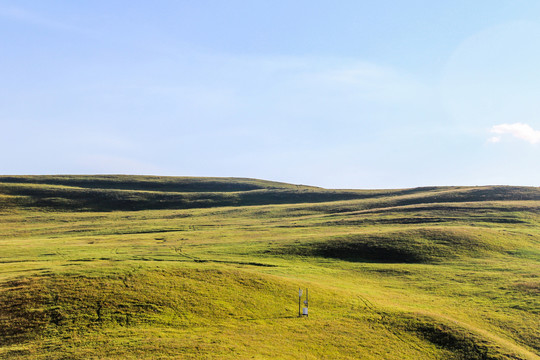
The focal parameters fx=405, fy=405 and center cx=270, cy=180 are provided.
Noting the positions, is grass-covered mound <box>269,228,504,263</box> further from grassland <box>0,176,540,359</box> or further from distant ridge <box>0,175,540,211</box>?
distant ridge <box>0,175,540,211</box>

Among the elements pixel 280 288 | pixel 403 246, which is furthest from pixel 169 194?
pixel 280 288

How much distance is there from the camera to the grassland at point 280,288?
113ft

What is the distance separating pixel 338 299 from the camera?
46250mm

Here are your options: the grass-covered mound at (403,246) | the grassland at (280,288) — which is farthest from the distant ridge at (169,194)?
the grass-covered mound at (403,246)

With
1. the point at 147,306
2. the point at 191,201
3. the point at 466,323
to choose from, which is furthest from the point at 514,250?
the point at 191,201

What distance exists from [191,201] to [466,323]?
420ft

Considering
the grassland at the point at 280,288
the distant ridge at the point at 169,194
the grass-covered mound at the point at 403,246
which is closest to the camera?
the grassland at the point at 280,288

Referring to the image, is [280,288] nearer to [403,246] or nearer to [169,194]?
[403,246]

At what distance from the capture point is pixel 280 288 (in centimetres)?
4756

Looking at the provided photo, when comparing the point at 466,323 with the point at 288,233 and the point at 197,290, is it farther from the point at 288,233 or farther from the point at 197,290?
the point at 288,233

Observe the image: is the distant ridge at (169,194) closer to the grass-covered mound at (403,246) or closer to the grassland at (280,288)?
the grassland at (280,288)

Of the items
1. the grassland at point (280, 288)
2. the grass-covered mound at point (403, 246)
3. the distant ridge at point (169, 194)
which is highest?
the distant ridge at point (169, 194)

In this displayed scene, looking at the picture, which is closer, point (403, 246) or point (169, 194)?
point (403, 246)

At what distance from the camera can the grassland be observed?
34562 mm
